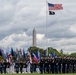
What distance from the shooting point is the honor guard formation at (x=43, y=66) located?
49.9 metres

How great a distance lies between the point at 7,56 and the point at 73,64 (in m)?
9.00

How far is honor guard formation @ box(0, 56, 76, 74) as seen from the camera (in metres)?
49.9

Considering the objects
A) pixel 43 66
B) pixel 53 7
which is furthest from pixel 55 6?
pixel 43 66

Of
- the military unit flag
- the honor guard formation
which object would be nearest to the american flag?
the military unit flag

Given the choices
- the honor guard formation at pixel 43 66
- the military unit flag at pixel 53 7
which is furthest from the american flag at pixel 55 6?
the honor guard formation at pixel 43 66

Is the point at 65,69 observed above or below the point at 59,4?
below

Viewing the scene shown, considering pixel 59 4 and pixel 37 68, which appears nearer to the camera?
pixel 37 68

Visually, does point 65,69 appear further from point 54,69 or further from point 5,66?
point 5,66

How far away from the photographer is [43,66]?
5069 centimetres

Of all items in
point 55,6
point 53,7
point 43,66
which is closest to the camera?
point 43,66

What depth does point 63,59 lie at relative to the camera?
165ft

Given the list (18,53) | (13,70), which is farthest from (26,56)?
(13,70)

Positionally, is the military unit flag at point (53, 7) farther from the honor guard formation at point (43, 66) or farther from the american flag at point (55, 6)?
the honor guard formation at point (43, 66)

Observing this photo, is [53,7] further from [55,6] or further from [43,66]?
[43,66]
